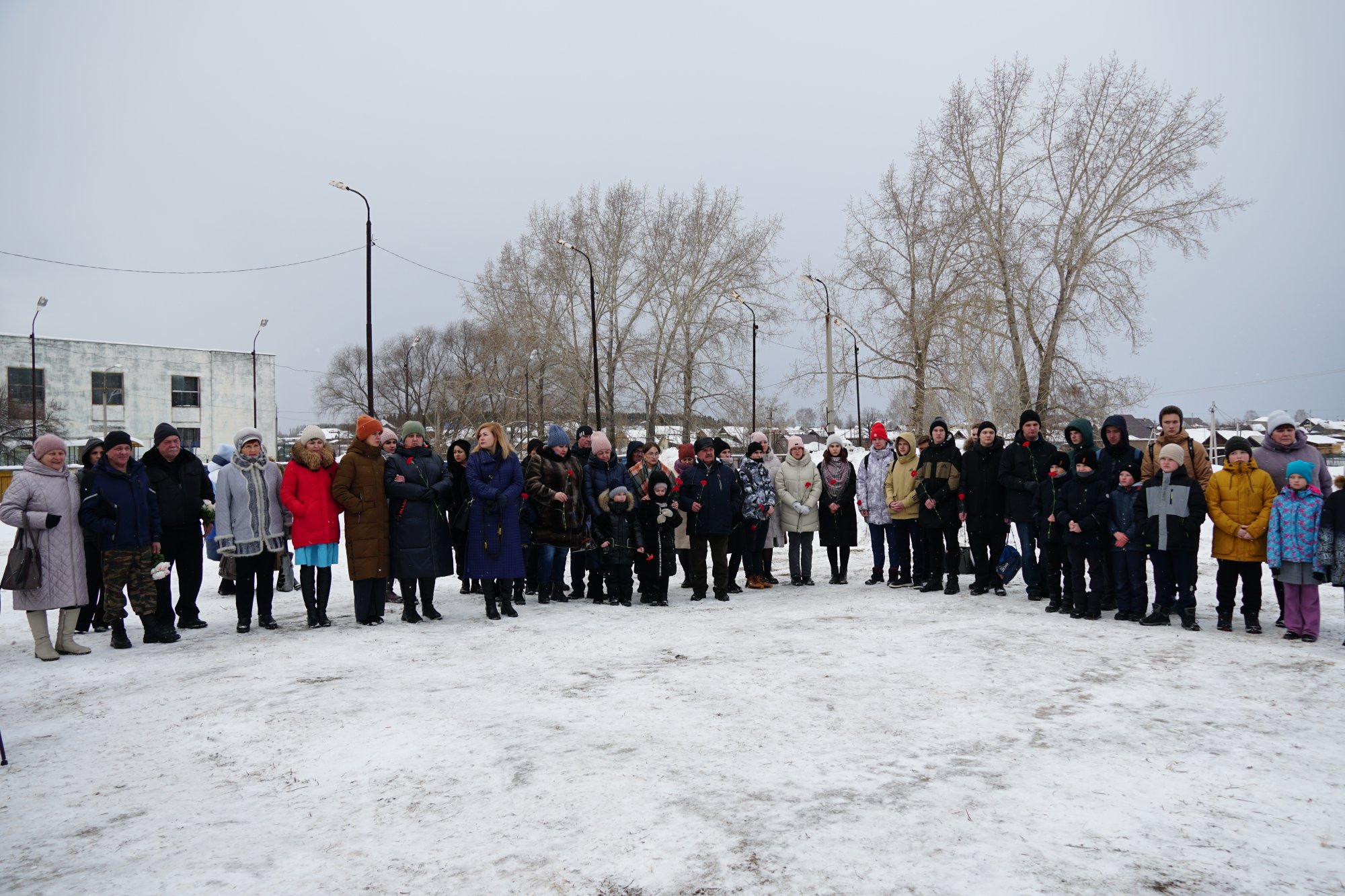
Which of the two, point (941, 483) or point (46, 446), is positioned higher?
point (46, 446)

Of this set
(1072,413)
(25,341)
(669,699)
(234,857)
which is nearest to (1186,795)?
(669,699)

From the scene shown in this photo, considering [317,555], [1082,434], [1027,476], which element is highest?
[1082,434]

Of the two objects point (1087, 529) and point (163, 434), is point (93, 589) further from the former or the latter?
point (1087, 529)

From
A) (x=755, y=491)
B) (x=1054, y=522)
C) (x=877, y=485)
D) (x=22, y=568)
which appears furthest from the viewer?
(x=877, y=485)

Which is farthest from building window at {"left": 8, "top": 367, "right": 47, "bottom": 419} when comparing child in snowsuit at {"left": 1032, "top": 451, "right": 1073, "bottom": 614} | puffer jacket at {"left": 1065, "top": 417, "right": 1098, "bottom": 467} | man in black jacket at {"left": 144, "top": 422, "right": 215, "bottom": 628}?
puffer jacket at {"left": 1065, "top": 417, "right": 1098, "bottom": 467}

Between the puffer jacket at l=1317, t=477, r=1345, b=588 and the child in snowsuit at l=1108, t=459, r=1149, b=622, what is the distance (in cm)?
133

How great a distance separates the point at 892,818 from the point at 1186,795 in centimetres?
135

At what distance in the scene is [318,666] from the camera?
6.47 m

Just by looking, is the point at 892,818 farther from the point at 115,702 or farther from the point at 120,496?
the point at 120,496

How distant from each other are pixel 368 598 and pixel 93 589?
2.42 metres

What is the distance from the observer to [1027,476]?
30.5ft

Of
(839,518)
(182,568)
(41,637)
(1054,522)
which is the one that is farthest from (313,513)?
(1054,522)

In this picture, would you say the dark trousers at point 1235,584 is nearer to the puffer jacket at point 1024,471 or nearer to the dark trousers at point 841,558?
the puffer jacket at point 1024,471

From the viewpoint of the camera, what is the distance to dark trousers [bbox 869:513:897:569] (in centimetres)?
1077
